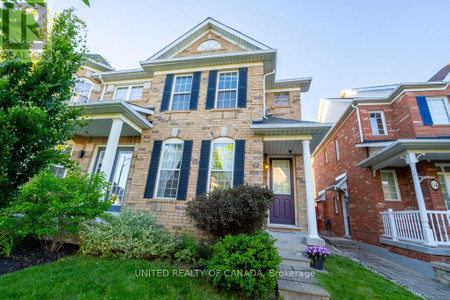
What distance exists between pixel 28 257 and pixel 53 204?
1.54 m

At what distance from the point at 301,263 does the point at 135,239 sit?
3961 millimetres

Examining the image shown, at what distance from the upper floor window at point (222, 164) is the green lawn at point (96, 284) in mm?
2777

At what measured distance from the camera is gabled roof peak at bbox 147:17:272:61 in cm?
757

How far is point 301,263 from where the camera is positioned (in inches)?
177

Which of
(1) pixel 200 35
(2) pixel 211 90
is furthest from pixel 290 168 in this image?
(1) pixel 200 35

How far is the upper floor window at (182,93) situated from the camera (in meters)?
7.36

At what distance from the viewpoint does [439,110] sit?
26.9 feet

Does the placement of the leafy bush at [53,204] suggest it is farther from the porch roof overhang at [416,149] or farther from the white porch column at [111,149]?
the porch roof overhang at [416,149]

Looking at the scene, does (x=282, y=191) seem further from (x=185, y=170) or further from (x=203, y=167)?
(x=185, y=170)

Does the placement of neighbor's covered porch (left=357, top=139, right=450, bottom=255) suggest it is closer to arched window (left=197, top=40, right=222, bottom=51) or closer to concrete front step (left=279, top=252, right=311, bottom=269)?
concrete front step (left=279, top=252, right=311, bottom=269)

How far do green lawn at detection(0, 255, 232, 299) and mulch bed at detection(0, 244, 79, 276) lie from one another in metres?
0.42

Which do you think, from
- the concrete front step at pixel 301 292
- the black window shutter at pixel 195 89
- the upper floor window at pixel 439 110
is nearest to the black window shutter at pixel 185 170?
the black window shutter at pixel 195 89

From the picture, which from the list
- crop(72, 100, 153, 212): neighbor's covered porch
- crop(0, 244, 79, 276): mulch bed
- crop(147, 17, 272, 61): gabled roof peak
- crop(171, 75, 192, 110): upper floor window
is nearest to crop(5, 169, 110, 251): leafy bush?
crop(0, 244, 79, 276): mulch bed

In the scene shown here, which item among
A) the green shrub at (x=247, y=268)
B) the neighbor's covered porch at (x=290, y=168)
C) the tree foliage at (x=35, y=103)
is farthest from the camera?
the neighbor's covered porch at (x=290, y=168)
